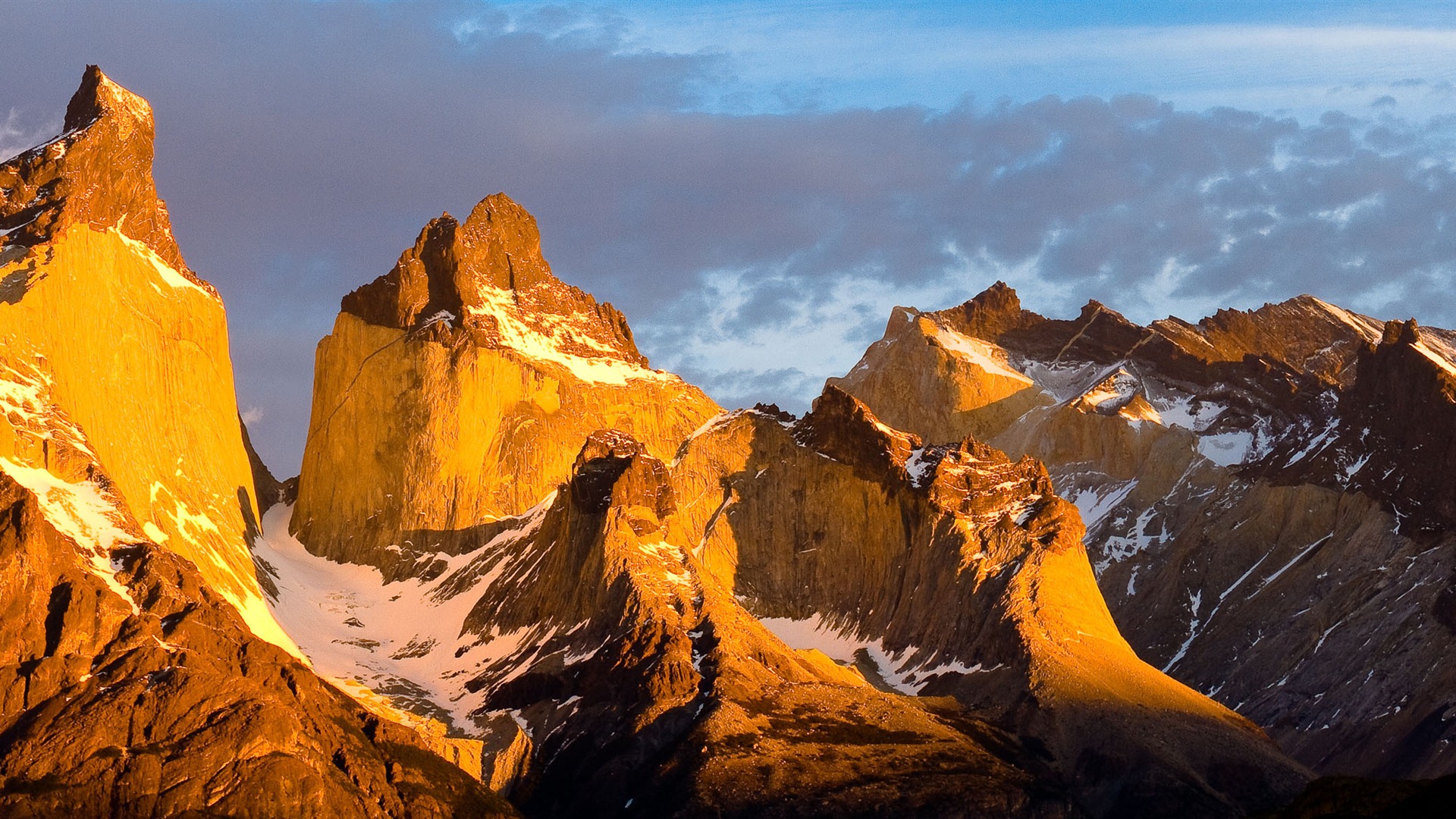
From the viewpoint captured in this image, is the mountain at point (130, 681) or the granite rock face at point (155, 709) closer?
the granite rock face at point (155, 709)

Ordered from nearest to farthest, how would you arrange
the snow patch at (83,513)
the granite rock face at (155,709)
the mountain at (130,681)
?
the granite rock face at (155,709) → the mountain at (130,681) → the snow patch at (83,513)

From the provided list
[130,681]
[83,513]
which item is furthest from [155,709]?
[83,513]

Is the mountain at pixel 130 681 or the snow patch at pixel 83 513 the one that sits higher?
the snow patch at pixel 83 513

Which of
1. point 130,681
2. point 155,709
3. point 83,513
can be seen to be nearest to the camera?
point 155,709

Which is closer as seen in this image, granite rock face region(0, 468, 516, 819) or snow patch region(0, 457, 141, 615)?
granite rock face region(0, 468, 516, 819)

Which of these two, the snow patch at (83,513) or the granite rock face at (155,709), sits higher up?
the snow patch at (83,513)

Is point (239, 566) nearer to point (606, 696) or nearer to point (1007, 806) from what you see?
point (606, 696)

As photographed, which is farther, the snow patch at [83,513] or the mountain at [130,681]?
the snow patch at [83,513]

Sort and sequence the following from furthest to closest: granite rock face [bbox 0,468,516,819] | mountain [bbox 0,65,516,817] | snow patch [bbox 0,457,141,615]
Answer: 1. snow patch [bbox 0,457,141,615]
2. mountain [bbox 0,65,516,817]
3. granite rock face [bbox 0,468,516,819]

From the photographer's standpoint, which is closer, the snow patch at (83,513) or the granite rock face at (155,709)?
the granite rock face at (155,709)

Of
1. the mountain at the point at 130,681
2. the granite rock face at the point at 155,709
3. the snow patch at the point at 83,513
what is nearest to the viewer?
the granite rock face at the point at 155,709

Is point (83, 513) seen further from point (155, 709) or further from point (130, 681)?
point (155, 709)

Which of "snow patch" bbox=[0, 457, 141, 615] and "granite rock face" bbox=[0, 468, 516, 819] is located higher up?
"snow patch" bbox=[0, 457, 141, 615]

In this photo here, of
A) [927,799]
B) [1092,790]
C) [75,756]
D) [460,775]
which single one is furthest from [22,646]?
[1092,790]
